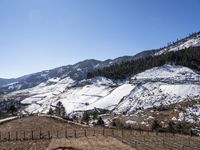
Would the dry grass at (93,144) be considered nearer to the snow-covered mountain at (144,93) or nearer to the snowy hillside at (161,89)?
the snow-covered mountain at (144,93)

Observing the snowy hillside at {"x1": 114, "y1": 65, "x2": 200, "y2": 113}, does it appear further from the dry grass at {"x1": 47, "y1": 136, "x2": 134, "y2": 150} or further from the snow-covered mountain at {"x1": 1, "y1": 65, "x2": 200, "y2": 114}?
the dry grass at {"x1": 47, "y1": 136, "x2": 134, "y2": 150}

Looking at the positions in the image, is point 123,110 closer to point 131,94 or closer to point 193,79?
point 131,94

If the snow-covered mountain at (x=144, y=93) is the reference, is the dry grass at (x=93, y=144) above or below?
below

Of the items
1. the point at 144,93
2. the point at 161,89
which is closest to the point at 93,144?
→ the point at 144,93

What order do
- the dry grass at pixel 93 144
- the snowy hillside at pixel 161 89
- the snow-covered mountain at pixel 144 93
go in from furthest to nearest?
the snow-covered mountain at pixel 144 93 < the snowy hillside at pixel 161 89 < the dry grass at pixel 93 144

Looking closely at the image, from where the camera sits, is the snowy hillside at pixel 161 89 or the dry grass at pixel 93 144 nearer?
the dry grass at pixel 93 144

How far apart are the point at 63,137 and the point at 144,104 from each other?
3631 inches

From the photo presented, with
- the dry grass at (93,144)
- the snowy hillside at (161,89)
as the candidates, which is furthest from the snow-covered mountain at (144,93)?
the dry grass at (93,144)

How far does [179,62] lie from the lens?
7859 inches

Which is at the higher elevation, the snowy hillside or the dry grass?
the snowy hillside

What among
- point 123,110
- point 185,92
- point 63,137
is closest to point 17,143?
point 63,137

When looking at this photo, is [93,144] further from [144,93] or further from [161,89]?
[161,89]

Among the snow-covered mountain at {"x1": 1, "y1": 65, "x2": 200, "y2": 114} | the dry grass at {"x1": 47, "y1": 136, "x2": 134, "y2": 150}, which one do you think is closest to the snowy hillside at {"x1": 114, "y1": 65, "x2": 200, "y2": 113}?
the snow-covered mountain at {"x1": 1, "y1": 65, "x2": 200, "y2": 114}

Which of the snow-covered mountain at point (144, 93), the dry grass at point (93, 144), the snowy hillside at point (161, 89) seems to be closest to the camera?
the dry grass at point (93, 144)
